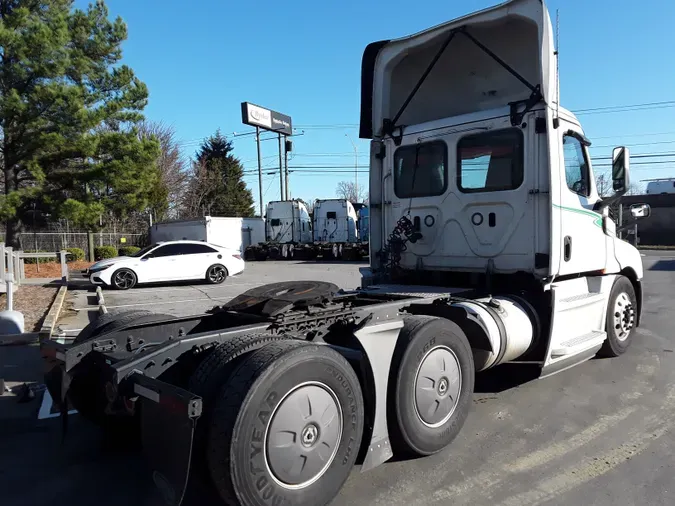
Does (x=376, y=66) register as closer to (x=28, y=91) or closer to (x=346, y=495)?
(x=346, y=495)

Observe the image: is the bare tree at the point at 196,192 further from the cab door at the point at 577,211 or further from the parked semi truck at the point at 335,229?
the cab door at the point at 577,211

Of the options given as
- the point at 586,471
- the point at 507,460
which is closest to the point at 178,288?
the point at 507,460

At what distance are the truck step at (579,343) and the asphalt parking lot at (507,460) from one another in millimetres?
432

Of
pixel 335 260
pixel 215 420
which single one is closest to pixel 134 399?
pixel 215 420

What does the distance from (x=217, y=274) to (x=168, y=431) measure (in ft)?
50.4

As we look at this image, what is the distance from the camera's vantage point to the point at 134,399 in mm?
2973

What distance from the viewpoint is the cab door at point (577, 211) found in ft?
18.1

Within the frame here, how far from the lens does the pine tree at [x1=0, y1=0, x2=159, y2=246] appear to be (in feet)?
63.8

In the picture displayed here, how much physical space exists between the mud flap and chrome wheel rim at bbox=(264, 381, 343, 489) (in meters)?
0.45

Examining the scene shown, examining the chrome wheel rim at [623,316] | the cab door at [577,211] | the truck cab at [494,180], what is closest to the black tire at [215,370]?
the truck cab at [494,180]

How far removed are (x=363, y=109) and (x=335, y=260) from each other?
23628 mm

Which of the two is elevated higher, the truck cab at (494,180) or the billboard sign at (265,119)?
the billboard sign at (265,119)

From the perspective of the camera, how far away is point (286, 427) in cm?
A: 298

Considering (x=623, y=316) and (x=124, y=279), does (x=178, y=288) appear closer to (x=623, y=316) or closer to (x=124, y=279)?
(x=124, y=279)
